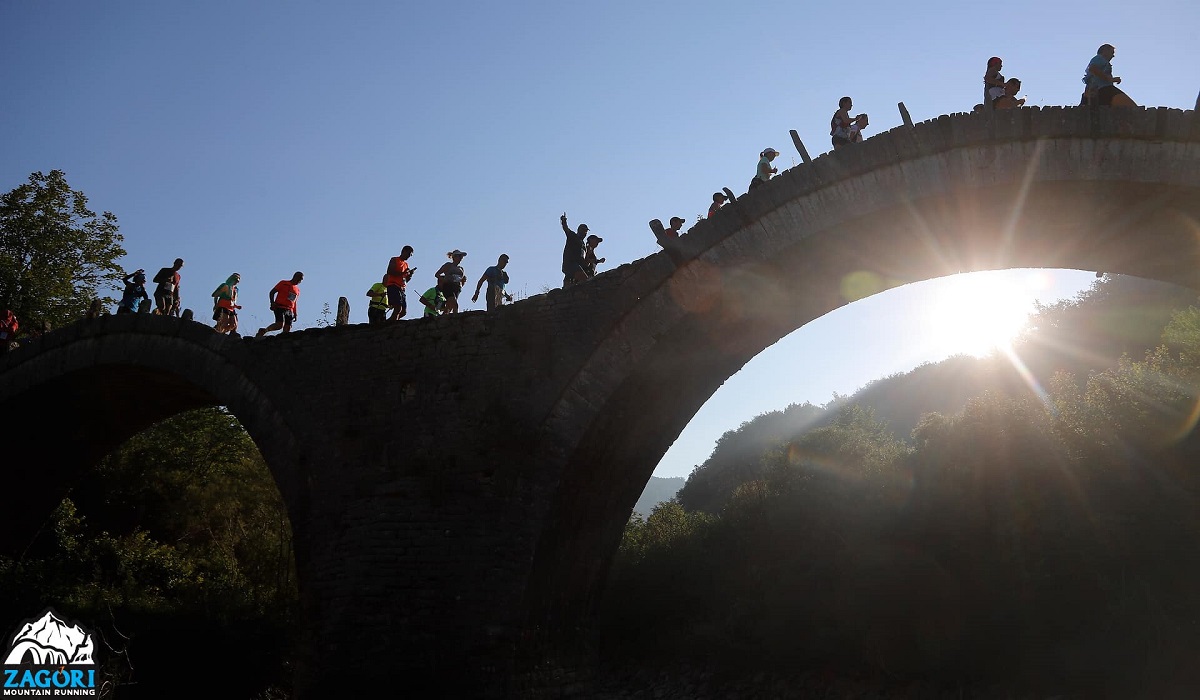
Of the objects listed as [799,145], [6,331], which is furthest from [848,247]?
[6,331]

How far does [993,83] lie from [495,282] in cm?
534

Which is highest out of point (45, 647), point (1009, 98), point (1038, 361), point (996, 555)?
point (1038, 361)

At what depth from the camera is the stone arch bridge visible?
719cm

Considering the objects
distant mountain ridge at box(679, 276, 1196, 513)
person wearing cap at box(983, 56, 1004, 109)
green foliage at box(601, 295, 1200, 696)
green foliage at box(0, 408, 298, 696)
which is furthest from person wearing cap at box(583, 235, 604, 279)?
distant mountain ridge at box(679, 276, 1196, 513)

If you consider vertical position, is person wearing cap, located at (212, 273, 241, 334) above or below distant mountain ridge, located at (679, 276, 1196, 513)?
below

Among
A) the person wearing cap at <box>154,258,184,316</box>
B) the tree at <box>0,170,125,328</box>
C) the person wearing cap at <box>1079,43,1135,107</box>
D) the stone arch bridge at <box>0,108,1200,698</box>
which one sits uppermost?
the tree at <box>0,170,125,328</box>

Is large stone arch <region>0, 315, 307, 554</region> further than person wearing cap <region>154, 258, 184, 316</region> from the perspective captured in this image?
No

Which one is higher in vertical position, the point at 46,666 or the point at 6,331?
the point at 6,331

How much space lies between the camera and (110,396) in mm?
13188

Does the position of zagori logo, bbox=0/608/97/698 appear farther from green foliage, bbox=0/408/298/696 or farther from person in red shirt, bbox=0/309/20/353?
person in red shirt, bbox=0/309/20/353

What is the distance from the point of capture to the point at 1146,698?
16531 mm

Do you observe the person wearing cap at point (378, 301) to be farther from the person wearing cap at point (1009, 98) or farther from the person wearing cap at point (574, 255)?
the person wearing cap at point (1009, 98)

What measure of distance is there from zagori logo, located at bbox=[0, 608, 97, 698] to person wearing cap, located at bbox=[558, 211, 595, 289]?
21.5ft

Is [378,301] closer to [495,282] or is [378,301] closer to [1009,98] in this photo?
[495,282]
